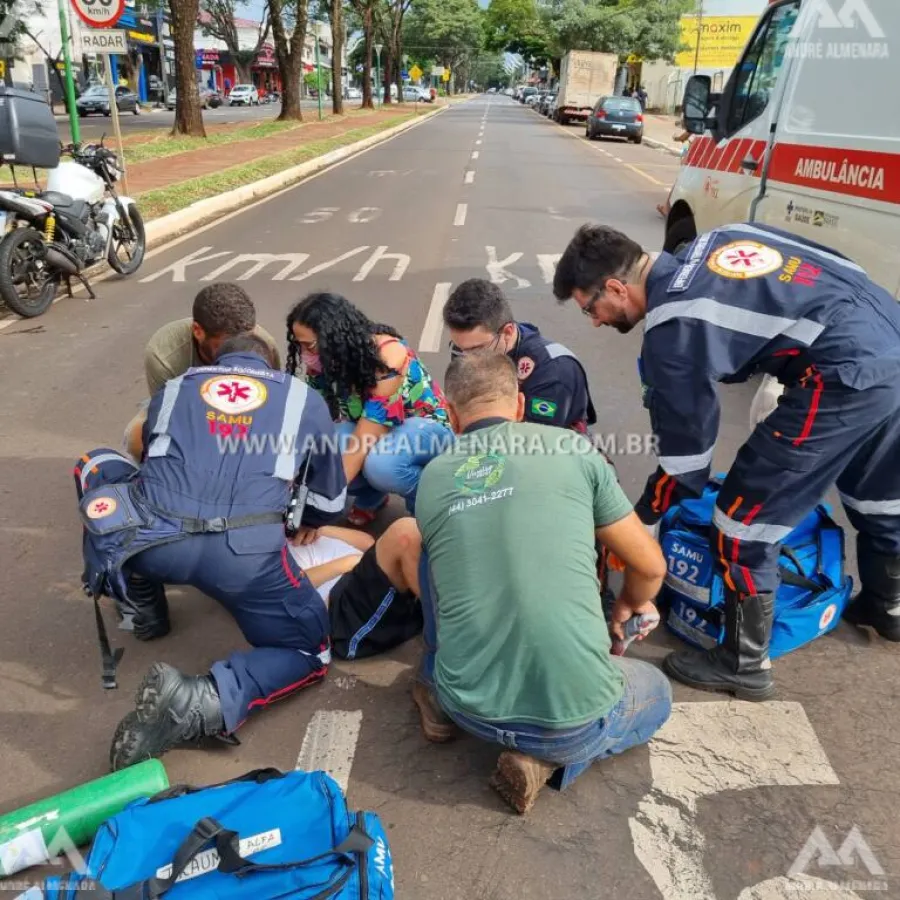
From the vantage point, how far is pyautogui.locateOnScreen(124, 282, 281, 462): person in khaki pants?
10.8 feet

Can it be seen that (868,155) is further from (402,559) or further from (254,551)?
(254,551)

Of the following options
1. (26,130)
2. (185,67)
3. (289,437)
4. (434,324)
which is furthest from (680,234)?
(185,67)

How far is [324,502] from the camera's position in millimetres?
3010

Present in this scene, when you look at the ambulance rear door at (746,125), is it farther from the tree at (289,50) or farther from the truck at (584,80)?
the truck at (584,80)

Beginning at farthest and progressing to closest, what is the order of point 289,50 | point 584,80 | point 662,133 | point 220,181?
1. point 584,80
2. point 662,133
3. point 289,50
4. point 220,181

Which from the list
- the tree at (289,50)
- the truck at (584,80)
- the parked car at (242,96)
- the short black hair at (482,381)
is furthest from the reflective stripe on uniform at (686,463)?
the parked car at (242,96)

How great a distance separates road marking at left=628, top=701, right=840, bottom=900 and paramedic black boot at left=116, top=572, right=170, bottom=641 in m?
1.88

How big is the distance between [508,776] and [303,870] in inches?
26.4

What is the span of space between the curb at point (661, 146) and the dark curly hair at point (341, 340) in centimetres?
2370

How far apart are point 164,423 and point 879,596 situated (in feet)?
8.77

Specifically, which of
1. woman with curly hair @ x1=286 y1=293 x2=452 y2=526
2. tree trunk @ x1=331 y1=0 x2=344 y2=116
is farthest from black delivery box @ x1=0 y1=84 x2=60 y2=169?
tree trunk @ x1=331 y1=0 x2=344 y2=116

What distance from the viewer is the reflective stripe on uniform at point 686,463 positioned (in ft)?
8.86

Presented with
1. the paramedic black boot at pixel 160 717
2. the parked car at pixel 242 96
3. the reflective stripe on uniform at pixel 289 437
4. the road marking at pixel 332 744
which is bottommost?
the parked car at pixel 242 96

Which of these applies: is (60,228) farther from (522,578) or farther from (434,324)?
(522,578)
